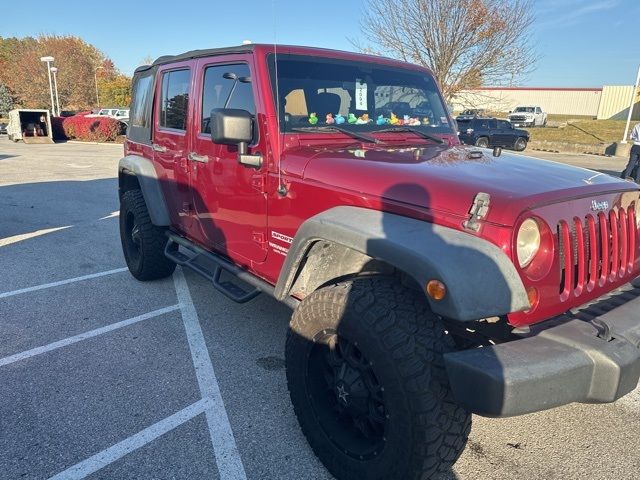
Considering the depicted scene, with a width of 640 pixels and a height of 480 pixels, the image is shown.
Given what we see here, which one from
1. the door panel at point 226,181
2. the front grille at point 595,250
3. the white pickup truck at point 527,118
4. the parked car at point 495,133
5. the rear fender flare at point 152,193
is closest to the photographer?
the front grille at point 595,250

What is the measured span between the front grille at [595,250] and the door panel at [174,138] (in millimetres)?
2748

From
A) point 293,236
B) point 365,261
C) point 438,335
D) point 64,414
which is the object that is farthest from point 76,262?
point 438,335

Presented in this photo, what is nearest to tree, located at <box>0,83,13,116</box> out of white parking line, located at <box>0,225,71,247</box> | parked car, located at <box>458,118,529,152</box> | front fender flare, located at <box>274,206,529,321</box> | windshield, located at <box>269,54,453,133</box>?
parked car, located at <box>458,118,529,152</box>

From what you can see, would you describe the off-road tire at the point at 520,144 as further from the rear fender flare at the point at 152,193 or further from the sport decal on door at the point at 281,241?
the sport decal on door at the point at 281,241

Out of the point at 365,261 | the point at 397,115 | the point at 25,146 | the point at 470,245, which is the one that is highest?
the point at 397,115

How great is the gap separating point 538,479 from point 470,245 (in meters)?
1.31

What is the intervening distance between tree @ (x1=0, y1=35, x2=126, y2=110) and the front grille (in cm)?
5212

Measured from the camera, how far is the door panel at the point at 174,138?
3797 millimetres

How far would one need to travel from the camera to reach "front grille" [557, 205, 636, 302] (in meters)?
2.05

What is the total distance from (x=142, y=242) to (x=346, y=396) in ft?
9.68

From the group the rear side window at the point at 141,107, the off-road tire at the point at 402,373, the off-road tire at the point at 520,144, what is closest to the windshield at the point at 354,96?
the off-road tire at the point at 402,373

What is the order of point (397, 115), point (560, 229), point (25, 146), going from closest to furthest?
point (560, 229)
point (397, 115)
point (25, 146)

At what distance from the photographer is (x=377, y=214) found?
2230 mm

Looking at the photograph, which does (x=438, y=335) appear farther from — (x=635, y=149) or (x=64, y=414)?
(x=635, y=149)
